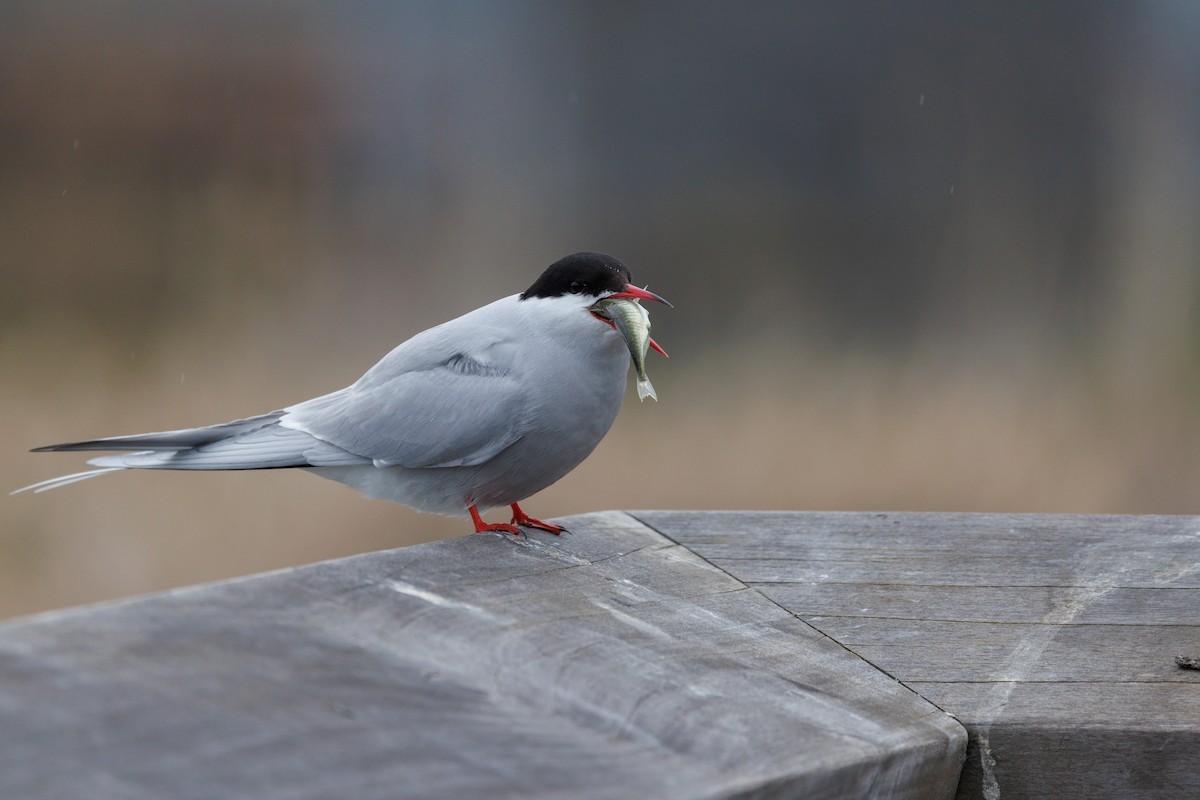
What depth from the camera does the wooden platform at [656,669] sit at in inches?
50.4

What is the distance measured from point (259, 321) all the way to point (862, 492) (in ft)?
8.44

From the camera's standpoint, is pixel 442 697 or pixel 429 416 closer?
pixel 442 697

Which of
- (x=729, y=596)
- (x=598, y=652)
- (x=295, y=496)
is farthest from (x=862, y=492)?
(x=598, y=652)

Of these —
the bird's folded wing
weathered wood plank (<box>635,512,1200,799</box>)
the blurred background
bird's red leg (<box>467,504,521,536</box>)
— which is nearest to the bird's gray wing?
the bird's folded wing

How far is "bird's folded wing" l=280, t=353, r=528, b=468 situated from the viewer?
254cm

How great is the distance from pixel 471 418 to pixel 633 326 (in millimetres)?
388

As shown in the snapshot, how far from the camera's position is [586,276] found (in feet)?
8.34

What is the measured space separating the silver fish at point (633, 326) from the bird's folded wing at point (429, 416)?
9.2 inches

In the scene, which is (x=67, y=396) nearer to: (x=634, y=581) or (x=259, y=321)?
(x=259, y=321)

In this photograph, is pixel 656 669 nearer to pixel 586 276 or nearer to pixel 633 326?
pixel 633 326

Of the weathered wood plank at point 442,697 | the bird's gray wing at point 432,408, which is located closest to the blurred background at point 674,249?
the bird's gray wing at point 432,408

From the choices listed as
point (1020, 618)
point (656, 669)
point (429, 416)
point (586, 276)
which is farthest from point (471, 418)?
point (1020, 618)

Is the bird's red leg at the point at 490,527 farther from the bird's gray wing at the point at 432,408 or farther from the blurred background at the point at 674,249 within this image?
the blurred background at the point at 674,249

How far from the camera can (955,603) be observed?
2.25 m
